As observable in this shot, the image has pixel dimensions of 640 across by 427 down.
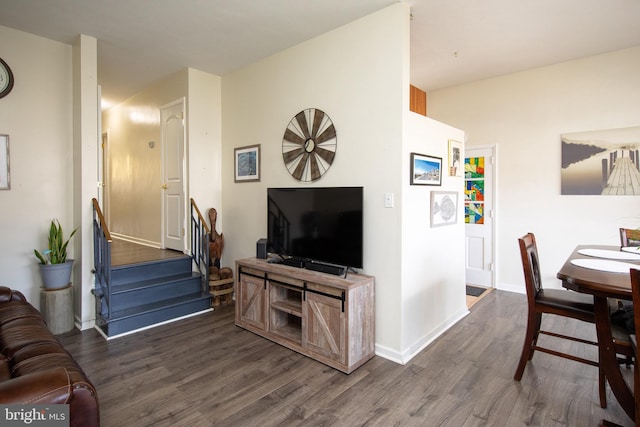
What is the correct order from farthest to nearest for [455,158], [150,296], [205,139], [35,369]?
[205,139] < [150,296] < [455,158] < [35,369]

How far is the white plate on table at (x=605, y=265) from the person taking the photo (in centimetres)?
201

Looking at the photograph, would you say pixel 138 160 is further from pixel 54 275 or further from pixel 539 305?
pixel 539 305

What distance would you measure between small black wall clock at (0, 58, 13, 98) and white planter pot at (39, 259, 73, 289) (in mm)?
1660

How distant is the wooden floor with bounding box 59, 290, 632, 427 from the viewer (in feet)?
6.53

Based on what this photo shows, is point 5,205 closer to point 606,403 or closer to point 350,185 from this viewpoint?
point 350,185

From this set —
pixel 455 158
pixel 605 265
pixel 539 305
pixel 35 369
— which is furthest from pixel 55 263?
pixel 605 265

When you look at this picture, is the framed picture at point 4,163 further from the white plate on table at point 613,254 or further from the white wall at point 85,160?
the white plate on table at point 613,254

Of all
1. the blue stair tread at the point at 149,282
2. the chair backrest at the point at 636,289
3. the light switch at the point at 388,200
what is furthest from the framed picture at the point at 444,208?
the blue stair tread at the point at 149,282

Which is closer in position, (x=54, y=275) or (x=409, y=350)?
(x=409, y=350)

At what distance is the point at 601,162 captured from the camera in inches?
149

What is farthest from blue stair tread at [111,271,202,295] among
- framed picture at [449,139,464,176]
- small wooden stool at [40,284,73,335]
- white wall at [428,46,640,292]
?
white wall at [428,46,640,292]

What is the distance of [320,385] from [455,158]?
2.47 meters

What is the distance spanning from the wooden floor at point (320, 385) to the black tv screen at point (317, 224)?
0.85 m

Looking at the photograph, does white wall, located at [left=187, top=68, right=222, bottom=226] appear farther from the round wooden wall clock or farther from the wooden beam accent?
the wooden beam accent
